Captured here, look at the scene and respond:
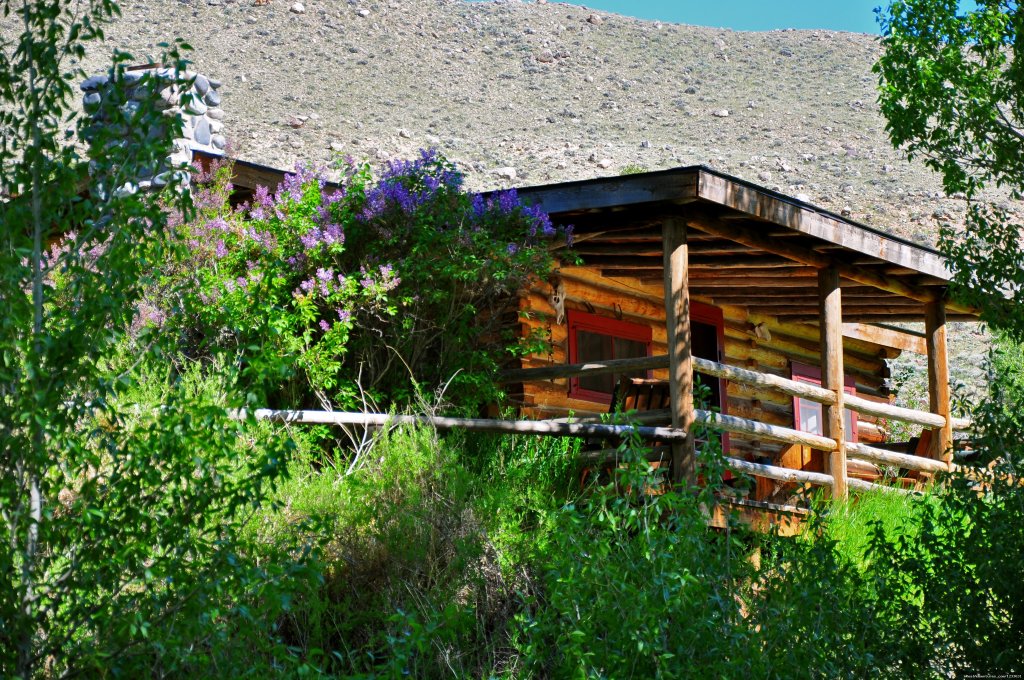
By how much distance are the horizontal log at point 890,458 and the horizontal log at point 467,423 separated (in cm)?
301

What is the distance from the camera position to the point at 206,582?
4.23 m

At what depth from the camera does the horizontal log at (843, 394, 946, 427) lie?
449 inches

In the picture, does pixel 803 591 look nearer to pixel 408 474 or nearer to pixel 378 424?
pixel 408 474

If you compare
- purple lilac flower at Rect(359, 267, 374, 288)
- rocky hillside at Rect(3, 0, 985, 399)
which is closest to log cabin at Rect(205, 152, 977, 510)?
purple lilac flower at Rect(359, 267, 374, 288)

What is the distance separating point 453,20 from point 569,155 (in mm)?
14343

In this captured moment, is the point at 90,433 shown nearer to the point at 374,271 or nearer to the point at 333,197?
the point at 374,271

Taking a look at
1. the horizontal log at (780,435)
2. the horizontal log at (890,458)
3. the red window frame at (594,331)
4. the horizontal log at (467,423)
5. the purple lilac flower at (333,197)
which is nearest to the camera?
the horizontal log at (467,423)

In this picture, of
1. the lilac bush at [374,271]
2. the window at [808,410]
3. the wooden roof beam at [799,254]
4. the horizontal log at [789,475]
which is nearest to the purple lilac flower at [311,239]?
the lilac bush at [374,271]

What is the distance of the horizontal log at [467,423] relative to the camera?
26.9 feet

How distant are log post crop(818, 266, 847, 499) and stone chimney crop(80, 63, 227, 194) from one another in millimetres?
5976

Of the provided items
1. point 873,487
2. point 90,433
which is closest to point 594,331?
point 873,487

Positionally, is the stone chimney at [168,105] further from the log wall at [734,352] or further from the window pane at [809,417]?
the window pane at [809,417]

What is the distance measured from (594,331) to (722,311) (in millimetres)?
2458

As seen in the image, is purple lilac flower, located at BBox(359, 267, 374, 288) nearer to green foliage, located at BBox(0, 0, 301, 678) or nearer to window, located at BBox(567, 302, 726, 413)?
window, located at BBox(567, 302, 726, 413)
